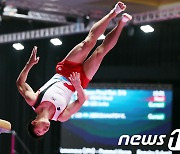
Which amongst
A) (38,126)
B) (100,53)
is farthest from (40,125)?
(100,53)

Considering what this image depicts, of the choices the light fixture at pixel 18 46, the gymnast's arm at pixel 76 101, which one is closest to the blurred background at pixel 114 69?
the light fixture at pixel 18 46

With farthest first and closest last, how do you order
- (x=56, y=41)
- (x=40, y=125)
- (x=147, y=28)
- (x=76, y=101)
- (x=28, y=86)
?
(x=56, y=41) < (x=147, y=28) < (x=28, y=86) < (x=76, y=101) < (x=40, y=125)

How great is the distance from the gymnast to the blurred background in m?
4.17

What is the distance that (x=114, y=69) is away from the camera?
12188 mm

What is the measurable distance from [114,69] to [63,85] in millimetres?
6227

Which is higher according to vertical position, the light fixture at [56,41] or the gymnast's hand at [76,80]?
the light fixture at [56,41]

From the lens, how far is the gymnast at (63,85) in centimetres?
579

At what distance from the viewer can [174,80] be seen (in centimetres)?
1168

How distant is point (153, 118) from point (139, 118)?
289 millimetres

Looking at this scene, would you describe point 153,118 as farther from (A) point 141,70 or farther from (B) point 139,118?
(A) point 141,70

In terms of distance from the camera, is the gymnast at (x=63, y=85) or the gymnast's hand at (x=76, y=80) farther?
the gymnast at (x=63, y=85)

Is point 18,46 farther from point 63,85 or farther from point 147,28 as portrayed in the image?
point 63,85

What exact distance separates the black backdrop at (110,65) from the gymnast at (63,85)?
495 centimetres

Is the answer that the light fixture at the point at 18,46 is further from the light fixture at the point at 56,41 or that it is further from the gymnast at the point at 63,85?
the gymnast at the point at 63,85
